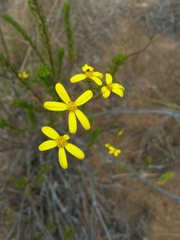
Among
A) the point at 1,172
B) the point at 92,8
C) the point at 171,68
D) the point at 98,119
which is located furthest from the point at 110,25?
the point at 1,172

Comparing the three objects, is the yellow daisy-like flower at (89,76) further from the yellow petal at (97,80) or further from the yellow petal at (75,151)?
the yellow petal at (75,151)

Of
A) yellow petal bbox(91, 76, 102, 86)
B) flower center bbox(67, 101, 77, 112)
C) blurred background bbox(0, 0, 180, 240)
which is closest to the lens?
yellow petal bbox(91, 76, 102, 86)

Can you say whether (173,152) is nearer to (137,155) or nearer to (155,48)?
(137,155)

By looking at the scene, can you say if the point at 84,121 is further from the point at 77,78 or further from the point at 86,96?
the point at 77,78

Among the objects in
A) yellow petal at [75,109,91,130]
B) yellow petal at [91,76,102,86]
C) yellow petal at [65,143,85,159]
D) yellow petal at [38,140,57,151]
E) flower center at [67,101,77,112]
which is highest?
yellow petal at [91,76,102,86]

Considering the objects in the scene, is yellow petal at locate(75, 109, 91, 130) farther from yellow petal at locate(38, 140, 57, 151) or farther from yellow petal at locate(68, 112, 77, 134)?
yellow petal at locate(38, 140, 57, 151)

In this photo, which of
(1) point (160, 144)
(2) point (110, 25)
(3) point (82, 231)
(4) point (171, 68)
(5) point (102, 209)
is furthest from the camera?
(2) point (110, 25)

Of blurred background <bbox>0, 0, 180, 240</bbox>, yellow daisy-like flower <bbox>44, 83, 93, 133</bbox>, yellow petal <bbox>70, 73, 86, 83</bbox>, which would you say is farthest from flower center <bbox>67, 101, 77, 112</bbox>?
blurred background <bbox>0, 0, 180, 240</bbox>

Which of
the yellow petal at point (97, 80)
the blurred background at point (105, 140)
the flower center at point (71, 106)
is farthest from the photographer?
the blurred background at point (105, 140)

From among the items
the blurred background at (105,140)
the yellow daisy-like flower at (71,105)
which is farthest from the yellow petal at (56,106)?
the blurred background at (105,140)
